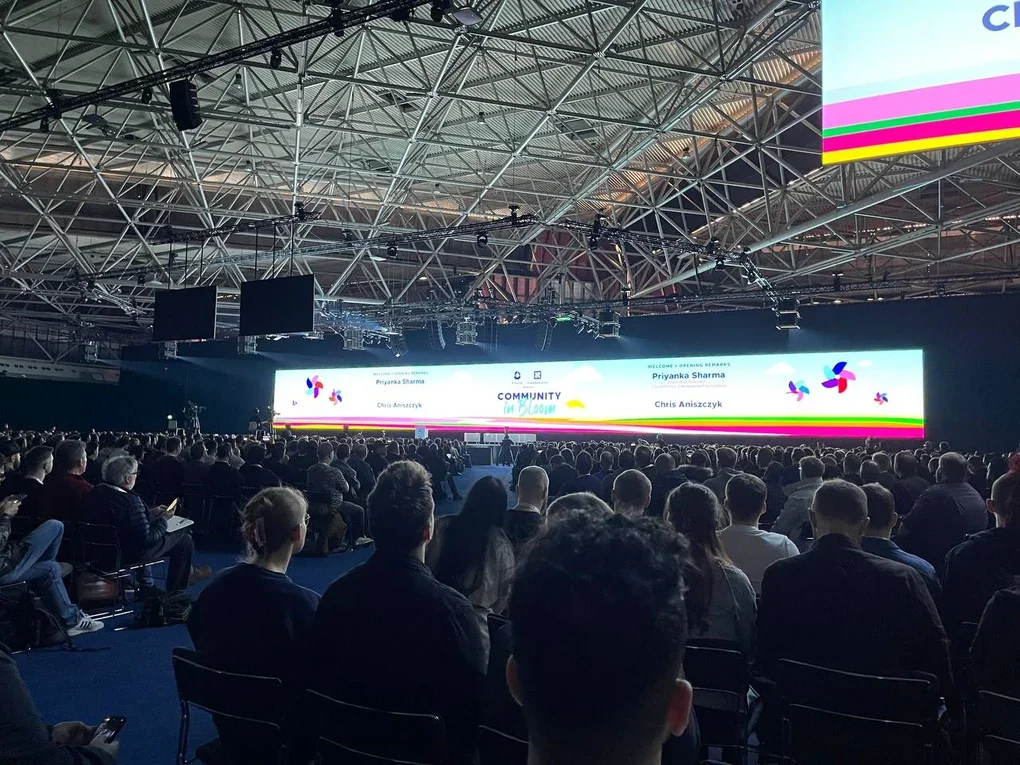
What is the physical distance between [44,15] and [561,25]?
6.89 metres

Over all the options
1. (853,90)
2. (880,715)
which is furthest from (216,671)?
(853,90)

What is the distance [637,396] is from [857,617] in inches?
667

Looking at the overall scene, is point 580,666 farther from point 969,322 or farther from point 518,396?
point 518,396

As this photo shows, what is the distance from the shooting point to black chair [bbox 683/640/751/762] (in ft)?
8.23

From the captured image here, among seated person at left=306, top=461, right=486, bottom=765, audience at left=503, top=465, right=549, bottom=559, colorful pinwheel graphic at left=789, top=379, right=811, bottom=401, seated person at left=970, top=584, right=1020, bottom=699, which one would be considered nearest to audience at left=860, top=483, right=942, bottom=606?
seated person at left=970, top=584, right=1020, bottom=699

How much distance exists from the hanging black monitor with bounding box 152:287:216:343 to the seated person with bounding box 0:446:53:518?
6.67 m

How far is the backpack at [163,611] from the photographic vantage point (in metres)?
5.40

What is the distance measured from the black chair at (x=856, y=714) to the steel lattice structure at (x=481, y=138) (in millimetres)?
7461

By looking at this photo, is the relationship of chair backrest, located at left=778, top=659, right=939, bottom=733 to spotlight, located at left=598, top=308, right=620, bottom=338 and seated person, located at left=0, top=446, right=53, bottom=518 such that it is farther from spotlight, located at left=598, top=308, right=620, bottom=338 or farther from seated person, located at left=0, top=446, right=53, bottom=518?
spotlight, located at left=598, top=308, right=620, bottom=338

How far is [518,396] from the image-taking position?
69.3ft

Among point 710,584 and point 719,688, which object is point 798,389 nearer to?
point 710,584

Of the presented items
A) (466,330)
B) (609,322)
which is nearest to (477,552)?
(609,322)

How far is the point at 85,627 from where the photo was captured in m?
5.14

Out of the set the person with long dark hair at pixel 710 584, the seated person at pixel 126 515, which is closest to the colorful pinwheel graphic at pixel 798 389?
the seated person at pixel 126 515
